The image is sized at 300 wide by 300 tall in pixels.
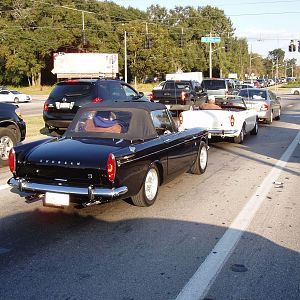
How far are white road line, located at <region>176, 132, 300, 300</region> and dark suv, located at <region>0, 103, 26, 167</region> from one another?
18.3ft

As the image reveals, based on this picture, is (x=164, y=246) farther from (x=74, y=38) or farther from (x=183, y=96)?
(x=74, y=38)

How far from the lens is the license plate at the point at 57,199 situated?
5.73 m

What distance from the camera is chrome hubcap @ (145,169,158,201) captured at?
6567 mm

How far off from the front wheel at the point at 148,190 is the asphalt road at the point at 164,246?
0.47 ft

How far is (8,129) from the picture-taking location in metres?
10.4

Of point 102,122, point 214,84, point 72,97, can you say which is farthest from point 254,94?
point 102,122

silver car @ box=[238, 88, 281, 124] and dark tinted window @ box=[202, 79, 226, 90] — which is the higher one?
dark tinted window @ box=[202, 79, 226, 90]

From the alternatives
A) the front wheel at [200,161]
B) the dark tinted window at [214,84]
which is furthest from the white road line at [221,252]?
the dark tinted window at [214,84]

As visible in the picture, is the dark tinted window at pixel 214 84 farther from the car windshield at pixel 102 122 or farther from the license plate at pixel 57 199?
the license plate at pixel 57 199

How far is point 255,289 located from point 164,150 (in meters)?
3.22

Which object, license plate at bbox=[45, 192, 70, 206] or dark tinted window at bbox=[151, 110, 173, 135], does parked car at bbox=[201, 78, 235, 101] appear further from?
license plate at bbox=[45, 192, 70, 206]

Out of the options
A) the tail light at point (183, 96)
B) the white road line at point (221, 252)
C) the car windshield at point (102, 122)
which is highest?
the tail light at point (183, 96)

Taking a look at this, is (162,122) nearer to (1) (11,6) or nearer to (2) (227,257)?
(2) (227,257)

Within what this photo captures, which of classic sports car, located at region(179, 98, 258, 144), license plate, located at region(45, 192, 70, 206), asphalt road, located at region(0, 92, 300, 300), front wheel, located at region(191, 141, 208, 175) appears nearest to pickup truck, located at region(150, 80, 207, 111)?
classic sports car, located at region(179, 98, 258, 144)
